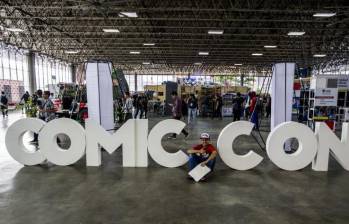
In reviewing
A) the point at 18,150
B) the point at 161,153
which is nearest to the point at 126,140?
the point at 161,153

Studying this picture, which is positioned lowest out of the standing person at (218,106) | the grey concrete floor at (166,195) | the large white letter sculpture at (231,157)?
the grey concrete floor at (166,195)

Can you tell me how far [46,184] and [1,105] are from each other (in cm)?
1384

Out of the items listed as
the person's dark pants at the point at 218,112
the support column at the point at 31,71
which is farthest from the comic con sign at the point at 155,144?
the support column at the point at 31,71

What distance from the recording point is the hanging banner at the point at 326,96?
10.4 m

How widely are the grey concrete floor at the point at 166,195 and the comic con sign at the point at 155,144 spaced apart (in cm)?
22

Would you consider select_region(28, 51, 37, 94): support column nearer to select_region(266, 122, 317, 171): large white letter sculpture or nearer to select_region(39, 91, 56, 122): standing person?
select_region(39, 91, 56, 122): standing person

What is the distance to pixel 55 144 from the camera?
5996 mm

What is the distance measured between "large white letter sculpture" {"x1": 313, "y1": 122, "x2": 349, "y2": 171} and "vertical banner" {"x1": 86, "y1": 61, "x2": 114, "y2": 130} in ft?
19.3

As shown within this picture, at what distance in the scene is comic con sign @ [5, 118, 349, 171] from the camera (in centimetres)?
576

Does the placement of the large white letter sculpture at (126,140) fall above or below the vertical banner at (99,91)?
below

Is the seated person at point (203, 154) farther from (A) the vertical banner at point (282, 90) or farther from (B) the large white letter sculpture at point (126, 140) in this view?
(A) the vertical banner at point (282, 90)

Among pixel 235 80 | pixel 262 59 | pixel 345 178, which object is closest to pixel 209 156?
pixel 345 178

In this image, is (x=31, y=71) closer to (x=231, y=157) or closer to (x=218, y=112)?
(x=218, y=112)

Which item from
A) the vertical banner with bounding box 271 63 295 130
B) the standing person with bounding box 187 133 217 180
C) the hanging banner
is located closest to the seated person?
the standing person with bounding box 187 133 217 180
